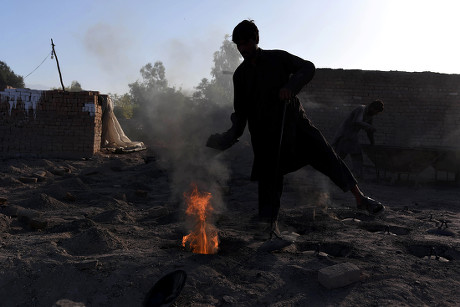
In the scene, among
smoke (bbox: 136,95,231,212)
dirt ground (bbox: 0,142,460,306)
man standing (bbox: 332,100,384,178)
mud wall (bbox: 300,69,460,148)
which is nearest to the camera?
dirt ground (bbox: 0,142,460,306)

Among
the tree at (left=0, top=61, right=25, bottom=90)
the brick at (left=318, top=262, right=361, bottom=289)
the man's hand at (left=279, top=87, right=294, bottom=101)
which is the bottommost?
the brick at (left=318, top=262, right=361, bottom=289)

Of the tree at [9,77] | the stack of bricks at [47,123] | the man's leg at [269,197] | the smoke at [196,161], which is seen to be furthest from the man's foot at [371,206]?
the tree at [9,77]

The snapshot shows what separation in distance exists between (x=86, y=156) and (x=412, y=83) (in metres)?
9.34

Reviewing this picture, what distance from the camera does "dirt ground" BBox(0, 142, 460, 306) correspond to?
2.09 meters

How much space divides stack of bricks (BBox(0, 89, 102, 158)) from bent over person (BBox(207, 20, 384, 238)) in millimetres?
7377

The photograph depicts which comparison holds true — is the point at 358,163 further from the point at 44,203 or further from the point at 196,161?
the point at 44,203

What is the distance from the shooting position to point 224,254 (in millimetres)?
2730

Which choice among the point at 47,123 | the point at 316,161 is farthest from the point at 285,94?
the point at 47,123

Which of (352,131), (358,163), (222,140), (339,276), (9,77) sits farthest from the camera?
(9,77)

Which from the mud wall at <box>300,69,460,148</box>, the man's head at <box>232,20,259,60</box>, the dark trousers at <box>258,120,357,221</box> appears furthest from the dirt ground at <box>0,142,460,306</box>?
the mud wall at <box>300,69,460,148</box>

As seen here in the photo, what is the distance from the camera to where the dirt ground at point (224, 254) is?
6.86 feet

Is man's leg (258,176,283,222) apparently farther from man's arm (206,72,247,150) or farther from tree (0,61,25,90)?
tree (0,61,25,90)

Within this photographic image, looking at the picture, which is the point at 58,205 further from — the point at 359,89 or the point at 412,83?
the point at 412,83

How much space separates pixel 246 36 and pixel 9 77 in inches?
1724
